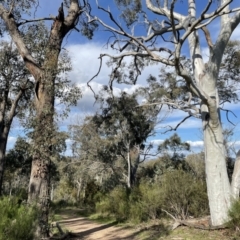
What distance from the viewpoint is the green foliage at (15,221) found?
4234 mm

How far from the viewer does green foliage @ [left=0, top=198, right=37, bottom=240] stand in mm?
4234

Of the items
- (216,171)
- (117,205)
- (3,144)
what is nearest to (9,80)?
(3,144)

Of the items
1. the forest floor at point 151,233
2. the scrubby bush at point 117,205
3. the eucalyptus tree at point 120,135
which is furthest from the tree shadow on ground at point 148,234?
the eucalyptus tree at point 120,135

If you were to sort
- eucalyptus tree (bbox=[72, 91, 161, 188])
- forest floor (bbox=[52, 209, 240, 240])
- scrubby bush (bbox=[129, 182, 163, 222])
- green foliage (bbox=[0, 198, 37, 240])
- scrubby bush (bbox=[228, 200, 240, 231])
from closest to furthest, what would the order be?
green foliage (bbox=[0, 198, 37, 240]) < scrubby bush (bbox=[228, 200, 240, 231]) < forest floor (bbox=[52, 209, 240, 240]) < scrubby bush (bbox=[129, 182, 163, 222]) < eucalyptus tree (bbox=[72, 91, 161, 188])

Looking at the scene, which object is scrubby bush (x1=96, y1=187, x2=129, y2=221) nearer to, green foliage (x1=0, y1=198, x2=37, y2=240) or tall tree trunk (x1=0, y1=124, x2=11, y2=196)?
tall tree trunk (x1=0, y1=124, x2=11, y2=196)

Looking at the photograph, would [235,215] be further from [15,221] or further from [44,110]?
[44,110]

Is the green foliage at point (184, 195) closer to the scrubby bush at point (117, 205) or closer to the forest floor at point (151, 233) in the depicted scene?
the forest floor at point (151, 233)

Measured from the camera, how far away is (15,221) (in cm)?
439

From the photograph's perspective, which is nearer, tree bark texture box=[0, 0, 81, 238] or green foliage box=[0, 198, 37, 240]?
green foliage box=[0, 198, 37, 240]

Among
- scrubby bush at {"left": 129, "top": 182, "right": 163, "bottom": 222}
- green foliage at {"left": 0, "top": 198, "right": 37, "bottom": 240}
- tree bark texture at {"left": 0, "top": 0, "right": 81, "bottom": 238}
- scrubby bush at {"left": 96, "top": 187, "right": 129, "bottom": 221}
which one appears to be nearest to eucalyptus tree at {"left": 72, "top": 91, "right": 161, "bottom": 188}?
scrubby bush at {"left": 96, "top": 187, "right": 129, "bottom": 221}

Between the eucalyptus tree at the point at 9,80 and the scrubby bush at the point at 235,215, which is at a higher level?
the eucalyptus tree at the point at 9,80

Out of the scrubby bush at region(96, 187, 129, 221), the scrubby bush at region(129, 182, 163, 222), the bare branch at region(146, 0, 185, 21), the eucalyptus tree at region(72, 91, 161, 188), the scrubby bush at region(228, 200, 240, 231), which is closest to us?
the scrubby bush at region(228, 200, 240, 231)

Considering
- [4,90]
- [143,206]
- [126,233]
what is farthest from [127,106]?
[126,233]

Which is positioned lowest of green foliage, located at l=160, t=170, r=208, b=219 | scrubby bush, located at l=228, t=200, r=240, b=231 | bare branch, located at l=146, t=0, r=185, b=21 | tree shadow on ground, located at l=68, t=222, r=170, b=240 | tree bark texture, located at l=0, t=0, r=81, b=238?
tree shadow on ground, located at l=68, t=222, r=170, b=240
